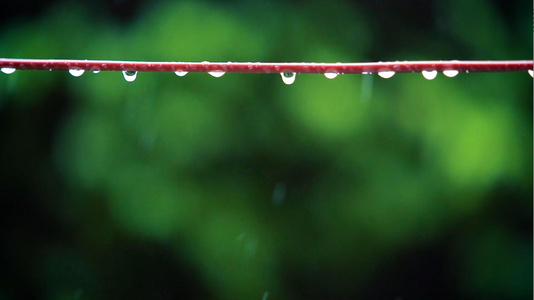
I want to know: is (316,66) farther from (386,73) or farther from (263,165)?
(263,165)

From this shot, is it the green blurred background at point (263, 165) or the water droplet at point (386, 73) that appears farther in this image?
the green blurred background at point (263, 165)

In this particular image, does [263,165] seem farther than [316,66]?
Yes

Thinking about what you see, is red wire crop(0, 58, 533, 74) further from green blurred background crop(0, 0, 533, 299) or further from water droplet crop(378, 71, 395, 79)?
green blurred background crop(0, 0, 533, 299)

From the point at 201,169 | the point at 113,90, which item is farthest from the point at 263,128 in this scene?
the point at 113,90

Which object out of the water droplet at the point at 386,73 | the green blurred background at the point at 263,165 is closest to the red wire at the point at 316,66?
the water droplet at the point at 386,73

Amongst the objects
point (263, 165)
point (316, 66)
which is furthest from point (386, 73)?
point (263, 165)

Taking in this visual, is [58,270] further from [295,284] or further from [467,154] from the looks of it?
[467,154]

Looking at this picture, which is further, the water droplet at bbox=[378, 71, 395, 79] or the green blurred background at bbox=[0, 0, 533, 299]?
the green blurred background at bbox=[0, 0, 533, 299]

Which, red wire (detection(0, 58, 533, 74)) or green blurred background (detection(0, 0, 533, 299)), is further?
green blurred background (detection(0, 0, 533, 299))

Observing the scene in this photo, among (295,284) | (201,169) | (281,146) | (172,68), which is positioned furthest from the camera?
(295,284)

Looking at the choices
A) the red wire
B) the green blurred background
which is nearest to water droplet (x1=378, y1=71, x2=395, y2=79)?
the red wire

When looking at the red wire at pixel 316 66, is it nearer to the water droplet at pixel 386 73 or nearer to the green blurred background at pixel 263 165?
the water droplet at pixel 386 73
